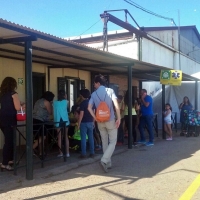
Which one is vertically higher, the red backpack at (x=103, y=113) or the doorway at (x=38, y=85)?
the doorway at (x=38, y=85)

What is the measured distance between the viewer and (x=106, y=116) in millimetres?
6984

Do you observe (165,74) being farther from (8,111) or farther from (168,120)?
(8,111)

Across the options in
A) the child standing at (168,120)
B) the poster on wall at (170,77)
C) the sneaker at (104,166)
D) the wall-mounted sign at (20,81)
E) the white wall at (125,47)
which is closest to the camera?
the sneaker at (104,166)

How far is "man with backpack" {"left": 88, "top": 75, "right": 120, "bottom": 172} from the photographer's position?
23.0 feet

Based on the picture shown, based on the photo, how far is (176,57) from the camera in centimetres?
2275

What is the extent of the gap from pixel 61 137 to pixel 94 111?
1.66m

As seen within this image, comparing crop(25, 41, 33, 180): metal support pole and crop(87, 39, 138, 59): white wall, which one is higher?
Answer: crop(87, 39, 138, 59): white wall

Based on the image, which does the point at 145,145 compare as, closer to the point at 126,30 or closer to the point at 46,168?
the point at 46,168

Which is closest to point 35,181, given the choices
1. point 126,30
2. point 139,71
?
point 139,71

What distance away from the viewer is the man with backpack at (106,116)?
276 inches

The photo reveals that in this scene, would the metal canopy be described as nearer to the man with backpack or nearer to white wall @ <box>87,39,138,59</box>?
the man with backpack

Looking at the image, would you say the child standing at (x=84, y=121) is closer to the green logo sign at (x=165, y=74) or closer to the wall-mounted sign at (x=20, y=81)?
the wall-mounted sign at (x=20, y=81)

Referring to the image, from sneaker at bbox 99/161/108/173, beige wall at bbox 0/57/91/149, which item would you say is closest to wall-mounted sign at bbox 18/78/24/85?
beige wall at bbox 0/57/91/149

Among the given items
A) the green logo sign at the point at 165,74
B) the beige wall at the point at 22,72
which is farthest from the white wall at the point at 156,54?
the beige wall at the point at 22,72
